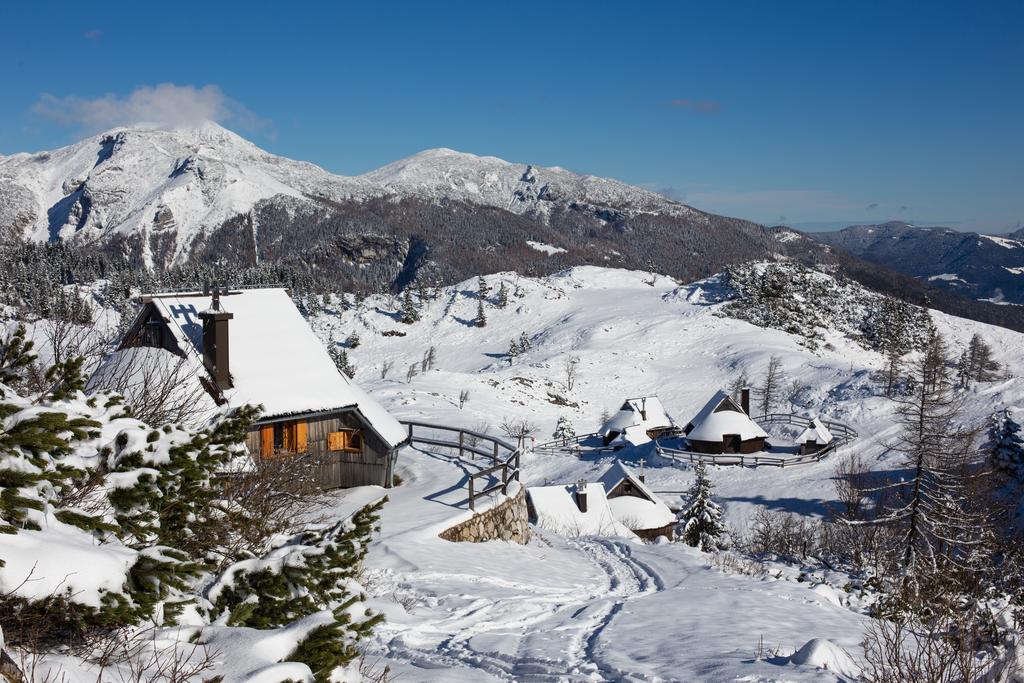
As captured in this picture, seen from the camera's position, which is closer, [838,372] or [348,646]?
[348,646]

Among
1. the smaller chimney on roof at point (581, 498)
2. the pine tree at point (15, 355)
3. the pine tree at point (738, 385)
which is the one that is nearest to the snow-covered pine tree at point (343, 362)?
the pine tree at point (738, 385)

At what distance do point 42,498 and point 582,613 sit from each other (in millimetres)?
9797

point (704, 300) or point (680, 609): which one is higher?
point (704, 300)

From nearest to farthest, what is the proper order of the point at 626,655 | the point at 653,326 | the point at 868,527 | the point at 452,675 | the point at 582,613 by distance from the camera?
the point at 452,675, the point at 626,655, the point at 582,613, the point at 868,527, the point at 653,326

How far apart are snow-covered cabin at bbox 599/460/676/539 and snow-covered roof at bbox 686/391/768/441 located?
13.6 m

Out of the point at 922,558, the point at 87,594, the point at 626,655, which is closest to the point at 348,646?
the point at 87,594

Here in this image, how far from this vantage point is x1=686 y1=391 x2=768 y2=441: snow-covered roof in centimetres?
4853

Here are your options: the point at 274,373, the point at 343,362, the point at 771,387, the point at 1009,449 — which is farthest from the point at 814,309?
the point at 274,373

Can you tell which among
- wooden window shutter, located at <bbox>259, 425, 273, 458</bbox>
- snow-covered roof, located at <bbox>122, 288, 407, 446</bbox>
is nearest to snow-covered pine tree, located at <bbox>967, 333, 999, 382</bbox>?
snow-covered roof, located at <bbox>122, 288, 407, 446</bbox>

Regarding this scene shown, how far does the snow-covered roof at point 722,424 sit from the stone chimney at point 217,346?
122 feet

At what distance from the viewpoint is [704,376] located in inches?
3120

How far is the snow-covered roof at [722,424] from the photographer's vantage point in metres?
48.5

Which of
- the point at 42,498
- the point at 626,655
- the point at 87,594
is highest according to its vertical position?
the point at 42,498

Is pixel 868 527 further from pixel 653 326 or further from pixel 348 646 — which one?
pixel 653 326
